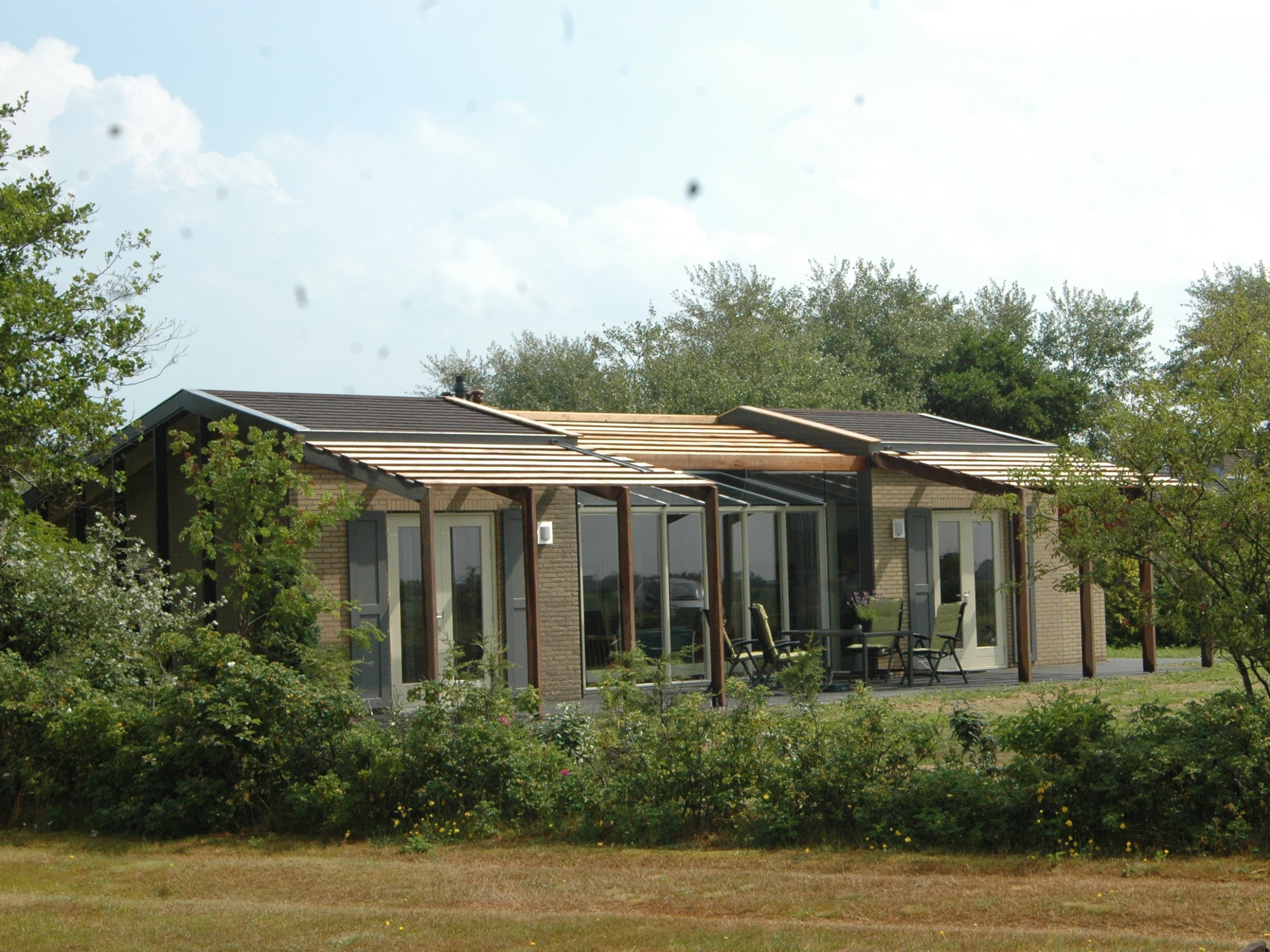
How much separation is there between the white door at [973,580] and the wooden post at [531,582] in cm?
746

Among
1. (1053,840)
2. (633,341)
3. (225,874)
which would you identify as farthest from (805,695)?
(633,341)

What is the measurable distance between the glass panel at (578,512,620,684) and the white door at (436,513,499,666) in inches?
46.8

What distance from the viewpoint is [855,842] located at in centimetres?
780

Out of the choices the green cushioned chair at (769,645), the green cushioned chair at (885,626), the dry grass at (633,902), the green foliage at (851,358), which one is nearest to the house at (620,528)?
the green cushioned chair at (769,645)

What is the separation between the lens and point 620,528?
14227mm

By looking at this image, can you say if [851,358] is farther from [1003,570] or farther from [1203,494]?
[1203,494]

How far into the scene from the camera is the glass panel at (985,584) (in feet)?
64.0

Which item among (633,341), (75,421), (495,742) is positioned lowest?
(495,742)

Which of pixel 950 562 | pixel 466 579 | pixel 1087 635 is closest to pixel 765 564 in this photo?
pixel 950 562

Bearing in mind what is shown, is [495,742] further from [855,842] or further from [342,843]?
[855,842]

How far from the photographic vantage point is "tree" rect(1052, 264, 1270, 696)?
7.80 m

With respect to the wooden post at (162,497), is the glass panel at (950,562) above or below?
below

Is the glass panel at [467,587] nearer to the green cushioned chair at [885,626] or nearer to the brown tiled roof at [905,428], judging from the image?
the green cushioned chair at [885,626]

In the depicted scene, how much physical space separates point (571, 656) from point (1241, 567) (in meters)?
9.22
